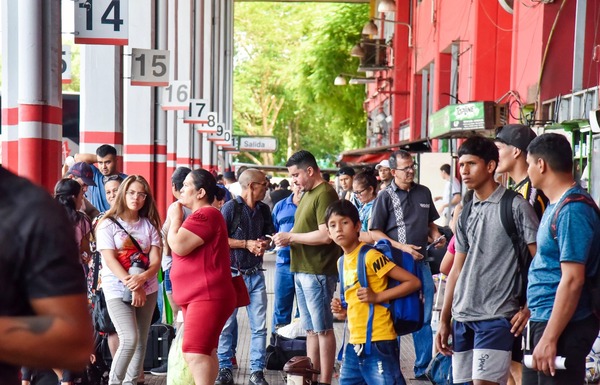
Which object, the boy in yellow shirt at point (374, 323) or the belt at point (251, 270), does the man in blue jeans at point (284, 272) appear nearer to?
the belt at point (251, 270)

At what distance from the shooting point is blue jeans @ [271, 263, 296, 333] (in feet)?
32.5

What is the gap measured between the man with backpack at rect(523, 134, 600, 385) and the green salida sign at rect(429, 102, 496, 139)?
13.1m

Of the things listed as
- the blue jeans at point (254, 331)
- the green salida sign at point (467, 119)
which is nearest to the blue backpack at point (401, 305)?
the blue jeans at point (254, 331)

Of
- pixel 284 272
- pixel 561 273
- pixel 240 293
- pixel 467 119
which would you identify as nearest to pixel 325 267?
pixel 240 293

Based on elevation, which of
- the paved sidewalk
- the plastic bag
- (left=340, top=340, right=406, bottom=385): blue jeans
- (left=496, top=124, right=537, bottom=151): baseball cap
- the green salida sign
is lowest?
the paved sidewalk

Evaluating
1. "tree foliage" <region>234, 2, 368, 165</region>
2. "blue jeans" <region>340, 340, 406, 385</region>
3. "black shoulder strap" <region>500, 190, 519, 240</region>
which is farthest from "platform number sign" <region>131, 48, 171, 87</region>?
"tree foliage" <region>234, 2, 368, 165</region>

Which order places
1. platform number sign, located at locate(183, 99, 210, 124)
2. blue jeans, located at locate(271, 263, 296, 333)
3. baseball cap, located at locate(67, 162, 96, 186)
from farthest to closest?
platform number sign, located at locate(183, 99, 210, 124) < blue jeans, located at locate(271, 263, 296, 333) < baseball cap, located at locate(67, 162, 96, 186)

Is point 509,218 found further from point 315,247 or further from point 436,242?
point 436,242

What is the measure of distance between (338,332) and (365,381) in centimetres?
613

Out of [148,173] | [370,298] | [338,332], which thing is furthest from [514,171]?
[148,173]

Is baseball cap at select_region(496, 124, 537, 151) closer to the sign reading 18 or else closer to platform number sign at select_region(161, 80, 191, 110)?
the sign reading 18

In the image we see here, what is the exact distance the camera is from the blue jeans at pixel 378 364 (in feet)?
20.1

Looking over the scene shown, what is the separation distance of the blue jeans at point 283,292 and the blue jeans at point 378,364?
12.0ft

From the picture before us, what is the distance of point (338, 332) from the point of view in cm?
1235
